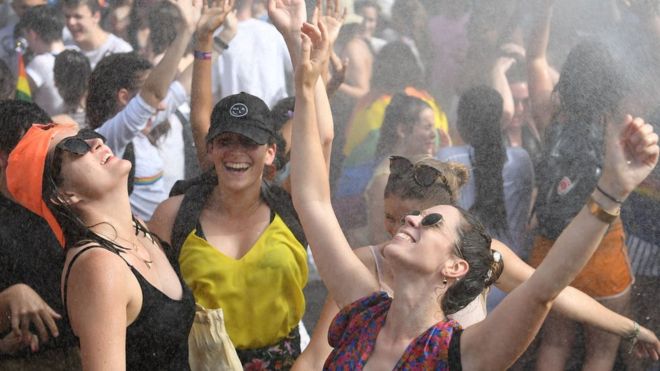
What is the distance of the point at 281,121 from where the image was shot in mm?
3967

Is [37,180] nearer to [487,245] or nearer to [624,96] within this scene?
[487,245]

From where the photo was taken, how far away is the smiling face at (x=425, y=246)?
7.63 feet

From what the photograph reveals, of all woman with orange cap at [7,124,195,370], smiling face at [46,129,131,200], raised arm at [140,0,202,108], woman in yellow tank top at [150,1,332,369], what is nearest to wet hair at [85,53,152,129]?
raised arm at [140,0,202,108]

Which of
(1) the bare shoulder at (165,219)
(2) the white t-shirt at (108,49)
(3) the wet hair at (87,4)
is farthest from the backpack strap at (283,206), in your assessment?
(3) the wet hair at (87,4)

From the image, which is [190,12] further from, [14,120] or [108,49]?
[14,120]

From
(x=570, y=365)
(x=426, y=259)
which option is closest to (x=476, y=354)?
(x=426, y=259)

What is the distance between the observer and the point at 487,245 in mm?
2410

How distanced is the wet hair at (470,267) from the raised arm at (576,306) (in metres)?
0.57

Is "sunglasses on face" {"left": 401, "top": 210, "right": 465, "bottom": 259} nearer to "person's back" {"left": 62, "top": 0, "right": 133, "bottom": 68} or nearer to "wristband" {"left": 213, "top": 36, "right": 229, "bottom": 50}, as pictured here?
"wristband" {"left": 213, "top": 36, "right": 229, "bottom": 50}

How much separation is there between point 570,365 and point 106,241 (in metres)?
2.04

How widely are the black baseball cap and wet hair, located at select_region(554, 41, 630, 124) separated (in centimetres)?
137

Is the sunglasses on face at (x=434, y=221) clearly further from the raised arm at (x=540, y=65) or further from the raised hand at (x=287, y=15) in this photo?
the raised arm at (x=540, y=65)

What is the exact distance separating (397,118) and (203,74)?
1001 mm

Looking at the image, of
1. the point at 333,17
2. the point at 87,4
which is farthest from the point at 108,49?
the point at 333,17
